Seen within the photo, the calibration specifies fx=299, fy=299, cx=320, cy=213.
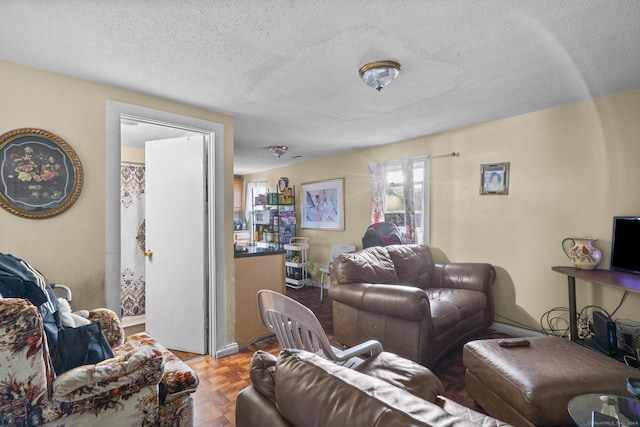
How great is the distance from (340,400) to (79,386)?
4.18 feet

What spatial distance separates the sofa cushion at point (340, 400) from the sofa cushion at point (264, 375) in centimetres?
9

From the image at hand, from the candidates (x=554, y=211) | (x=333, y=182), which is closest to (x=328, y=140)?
(x=333, y=182)

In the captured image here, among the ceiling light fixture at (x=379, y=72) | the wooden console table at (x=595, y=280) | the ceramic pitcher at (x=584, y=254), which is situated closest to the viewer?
the ceiling light fixture at (x=379, y=72)

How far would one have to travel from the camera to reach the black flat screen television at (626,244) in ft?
7.61

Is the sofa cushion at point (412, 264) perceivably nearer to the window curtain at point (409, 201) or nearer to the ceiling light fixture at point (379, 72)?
the window curtain at point (409, 201)

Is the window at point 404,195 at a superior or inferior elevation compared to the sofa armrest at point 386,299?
superior

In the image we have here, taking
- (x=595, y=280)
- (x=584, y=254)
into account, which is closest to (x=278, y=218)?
(x=584, y=254)

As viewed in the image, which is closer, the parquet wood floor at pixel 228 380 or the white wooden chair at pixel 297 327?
the white wooden chair at pixel 297 327

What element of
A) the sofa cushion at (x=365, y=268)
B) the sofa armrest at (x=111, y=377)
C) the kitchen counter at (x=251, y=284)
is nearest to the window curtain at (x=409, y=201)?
the sofa cushion at (x=365, y=268)

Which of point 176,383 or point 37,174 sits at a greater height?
point 37,174

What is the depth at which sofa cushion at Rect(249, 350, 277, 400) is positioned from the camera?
0.93m

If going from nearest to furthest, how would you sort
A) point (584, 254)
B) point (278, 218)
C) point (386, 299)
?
point (386, 299) → point (584, 254) → point (278, 218)

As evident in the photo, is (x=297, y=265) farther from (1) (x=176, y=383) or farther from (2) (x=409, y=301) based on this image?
(1) (x=176, y=383)

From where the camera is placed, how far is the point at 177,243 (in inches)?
116
